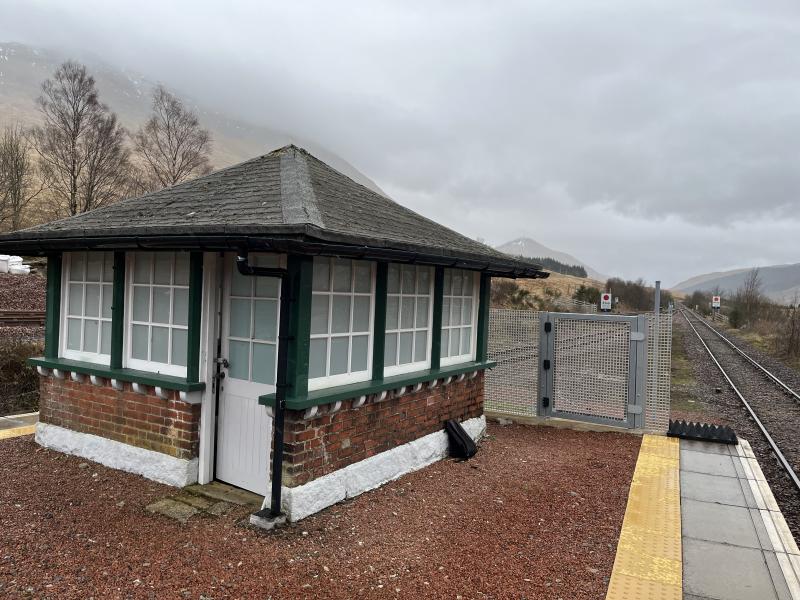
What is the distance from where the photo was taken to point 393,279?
6102mm

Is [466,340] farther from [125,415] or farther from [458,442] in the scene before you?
[125,415]

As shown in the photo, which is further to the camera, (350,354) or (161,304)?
(161,304)

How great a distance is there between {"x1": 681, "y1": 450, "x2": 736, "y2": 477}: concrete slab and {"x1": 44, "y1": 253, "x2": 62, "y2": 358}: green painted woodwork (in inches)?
318

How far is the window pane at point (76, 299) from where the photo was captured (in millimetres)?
6422

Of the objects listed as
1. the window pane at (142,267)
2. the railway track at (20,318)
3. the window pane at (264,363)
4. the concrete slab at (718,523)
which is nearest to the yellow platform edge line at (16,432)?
the window pane at (142,267)

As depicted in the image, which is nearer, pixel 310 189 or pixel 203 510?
pixel 203 510

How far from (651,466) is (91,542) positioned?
6429 millimetres

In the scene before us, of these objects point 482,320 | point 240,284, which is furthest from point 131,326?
point 482,320

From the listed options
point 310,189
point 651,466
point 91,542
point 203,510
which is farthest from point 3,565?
point 651,466

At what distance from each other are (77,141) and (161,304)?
3069cm

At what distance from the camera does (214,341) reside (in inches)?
218

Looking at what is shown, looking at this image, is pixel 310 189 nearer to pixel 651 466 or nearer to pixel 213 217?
pixel 213 217

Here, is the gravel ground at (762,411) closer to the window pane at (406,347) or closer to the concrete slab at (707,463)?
the concrete slab at (707,463)

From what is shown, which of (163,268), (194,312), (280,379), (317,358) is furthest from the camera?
(163,268)
